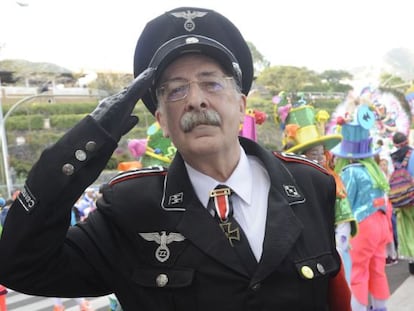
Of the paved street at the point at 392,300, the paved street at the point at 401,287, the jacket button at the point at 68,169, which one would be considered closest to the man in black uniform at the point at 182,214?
the jacket button at the point at 68,169

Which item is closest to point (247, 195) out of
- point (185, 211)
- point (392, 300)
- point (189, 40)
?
point (185, 211)

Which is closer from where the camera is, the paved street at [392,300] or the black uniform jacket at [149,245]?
the black uniform jacket at [149,245]

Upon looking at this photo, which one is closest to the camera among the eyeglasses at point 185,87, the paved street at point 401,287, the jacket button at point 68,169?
the jacket button at point 68,169

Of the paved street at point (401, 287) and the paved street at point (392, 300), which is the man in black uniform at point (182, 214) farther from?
the paved street at point (392, 300)

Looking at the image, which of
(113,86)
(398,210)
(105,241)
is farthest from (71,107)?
(105,241)

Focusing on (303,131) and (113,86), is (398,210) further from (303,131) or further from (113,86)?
(113,86)

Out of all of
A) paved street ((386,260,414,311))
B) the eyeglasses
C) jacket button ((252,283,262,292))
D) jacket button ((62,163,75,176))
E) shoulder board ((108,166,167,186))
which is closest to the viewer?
jacket button ((62,163,75,176))

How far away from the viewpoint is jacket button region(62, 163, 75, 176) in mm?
1114

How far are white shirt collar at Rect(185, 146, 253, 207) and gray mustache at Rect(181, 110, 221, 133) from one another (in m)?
0.19

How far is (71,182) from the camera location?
1121mm

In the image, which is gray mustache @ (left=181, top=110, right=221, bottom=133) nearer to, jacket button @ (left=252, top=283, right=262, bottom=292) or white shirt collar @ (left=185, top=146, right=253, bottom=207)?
white shirt collar @ (left=185, top=146, right=253, bottom=207)

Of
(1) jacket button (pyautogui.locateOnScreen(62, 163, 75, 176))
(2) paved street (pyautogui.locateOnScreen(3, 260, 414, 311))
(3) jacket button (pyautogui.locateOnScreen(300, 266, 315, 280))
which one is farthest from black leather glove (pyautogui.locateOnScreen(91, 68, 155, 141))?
(2) paved street (pyautogui.locateOnScreen(3, 260, 414, 311))

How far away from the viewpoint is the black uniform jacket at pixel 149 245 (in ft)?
3.69

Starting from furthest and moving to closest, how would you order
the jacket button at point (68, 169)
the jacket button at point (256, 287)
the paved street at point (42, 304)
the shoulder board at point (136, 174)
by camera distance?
the paved street at point (42, 304), the shoulder board at point (136, 174), the jacket button at point (256, 287), the jacket button at point (68, 169)
